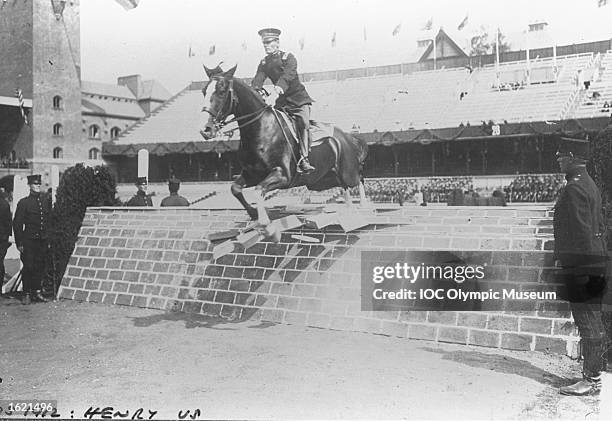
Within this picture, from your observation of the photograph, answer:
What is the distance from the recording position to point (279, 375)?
412 centimetres

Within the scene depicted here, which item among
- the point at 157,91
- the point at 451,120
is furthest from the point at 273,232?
the point at 157,91

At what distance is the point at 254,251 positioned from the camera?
20.4ft

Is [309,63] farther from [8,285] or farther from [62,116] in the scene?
[62,116]

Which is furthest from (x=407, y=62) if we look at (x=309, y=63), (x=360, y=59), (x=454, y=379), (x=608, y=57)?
(x=454, y=379)

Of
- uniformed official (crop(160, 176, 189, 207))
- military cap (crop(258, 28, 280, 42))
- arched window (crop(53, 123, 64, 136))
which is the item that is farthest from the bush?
arched window (crop(53, 123, 64, 136))

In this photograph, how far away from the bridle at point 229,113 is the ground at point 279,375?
2.03 m

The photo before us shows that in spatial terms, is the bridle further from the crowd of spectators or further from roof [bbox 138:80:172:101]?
the crowd of spectators

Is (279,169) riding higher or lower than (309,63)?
lower

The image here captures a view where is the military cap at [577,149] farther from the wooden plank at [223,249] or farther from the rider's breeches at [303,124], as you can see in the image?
the wooden plank at [223,249]

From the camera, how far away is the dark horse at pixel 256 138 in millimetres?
5637

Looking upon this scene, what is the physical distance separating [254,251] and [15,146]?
22683 millimetres

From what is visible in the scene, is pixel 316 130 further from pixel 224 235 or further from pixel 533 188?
pixel 533 188

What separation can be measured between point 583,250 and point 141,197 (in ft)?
21.1

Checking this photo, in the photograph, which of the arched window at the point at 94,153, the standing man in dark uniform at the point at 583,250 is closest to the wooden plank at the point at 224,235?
the standing man in dark uniform at the point at 583,250
